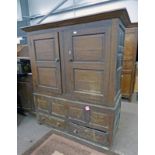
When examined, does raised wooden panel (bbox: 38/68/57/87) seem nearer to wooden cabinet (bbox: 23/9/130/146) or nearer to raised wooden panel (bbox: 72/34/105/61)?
wooden cabinet (bbox: 23/9/130/146)

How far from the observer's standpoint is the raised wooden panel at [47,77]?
1781 mm

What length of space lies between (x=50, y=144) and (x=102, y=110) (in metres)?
0.85

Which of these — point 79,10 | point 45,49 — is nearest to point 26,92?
point 45,49

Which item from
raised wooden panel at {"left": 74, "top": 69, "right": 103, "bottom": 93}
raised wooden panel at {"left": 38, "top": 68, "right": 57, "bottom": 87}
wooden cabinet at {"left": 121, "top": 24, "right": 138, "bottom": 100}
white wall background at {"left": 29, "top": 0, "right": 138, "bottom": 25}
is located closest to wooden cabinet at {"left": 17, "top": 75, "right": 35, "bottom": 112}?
raised wooden panel at {"left": 38, "top": 68, "right": 57, "bottom": 87}

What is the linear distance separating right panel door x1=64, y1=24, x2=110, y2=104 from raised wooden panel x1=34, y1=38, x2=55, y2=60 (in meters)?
0.22

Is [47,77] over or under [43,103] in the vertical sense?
over

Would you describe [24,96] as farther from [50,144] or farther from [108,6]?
[108,6]

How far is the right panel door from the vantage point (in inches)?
54.1

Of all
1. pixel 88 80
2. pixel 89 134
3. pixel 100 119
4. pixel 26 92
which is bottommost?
pixel 89 134

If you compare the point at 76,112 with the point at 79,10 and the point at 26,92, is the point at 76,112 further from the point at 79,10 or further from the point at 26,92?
the point at 79,10

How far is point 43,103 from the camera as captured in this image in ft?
6.56

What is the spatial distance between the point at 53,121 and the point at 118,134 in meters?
0.97

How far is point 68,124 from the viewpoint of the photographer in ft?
6.00
